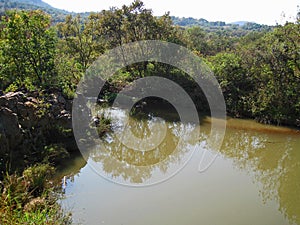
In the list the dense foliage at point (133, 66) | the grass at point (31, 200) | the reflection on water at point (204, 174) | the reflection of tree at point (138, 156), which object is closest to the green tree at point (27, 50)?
the dense foliage at point (133, 66)

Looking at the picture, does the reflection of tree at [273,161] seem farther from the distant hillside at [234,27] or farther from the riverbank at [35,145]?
the distant hillside at [234,27]

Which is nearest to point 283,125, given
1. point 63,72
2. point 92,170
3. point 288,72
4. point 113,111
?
point 288,72

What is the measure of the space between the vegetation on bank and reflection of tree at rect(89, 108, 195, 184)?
0.95m

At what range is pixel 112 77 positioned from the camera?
16578 millimetres

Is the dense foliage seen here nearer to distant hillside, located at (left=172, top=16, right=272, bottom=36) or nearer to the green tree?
the green tree

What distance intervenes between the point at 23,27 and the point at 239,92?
9.69 meters

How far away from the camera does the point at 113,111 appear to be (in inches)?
539

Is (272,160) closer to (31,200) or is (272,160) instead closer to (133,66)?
(31,200)

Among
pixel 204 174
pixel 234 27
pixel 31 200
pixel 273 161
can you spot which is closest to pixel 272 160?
pixel 273 161

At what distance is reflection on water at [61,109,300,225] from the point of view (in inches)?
238

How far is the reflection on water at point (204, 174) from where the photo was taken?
6.05 meters

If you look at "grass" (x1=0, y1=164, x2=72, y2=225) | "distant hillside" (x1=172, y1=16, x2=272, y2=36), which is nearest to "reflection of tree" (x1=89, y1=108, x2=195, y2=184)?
"grass" (x1=0, y1=164, x2=72, y2=225)

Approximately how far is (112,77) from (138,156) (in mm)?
8311

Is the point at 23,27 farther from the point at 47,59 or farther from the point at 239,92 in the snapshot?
the point at 239,92
